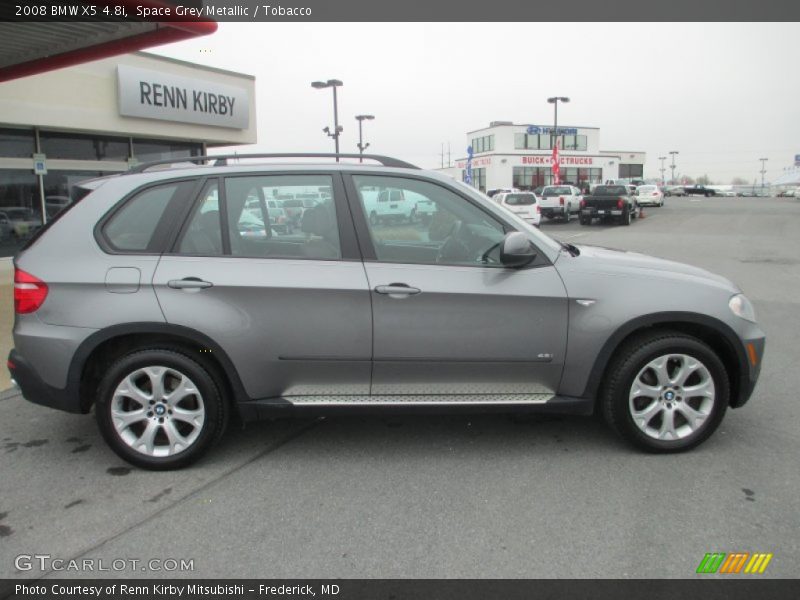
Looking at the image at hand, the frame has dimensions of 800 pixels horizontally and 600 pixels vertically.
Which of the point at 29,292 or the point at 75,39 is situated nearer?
the point at 29,292

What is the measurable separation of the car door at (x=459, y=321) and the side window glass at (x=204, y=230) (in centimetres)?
82

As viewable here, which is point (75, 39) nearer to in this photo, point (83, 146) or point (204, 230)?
point (83, 146)

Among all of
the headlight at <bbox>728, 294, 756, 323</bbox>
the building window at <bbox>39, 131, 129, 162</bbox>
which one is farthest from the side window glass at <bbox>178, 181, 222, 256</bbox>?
the building window at <bbox>39, 131, 129, 162</bbox>

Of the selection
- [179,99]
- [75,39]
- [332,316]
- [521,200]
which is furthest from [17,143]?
[521,200]

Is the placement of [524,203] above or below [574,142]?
below

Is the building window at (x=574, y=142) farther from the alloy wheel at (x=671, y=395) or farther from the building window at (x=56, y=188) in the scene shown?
the alloy wheel at (x=671, y=395)

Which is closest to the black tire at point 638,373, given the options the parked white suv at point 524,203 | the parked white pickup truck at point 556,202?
the parked white suv at point 524,203

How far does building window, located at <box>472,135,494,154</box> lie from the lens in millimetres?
74188

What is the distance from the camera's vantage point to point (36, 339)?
370cm

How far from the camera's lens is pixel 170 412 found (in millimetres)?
3738

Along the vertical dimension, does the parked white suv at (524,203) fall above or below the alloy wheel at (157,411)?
above

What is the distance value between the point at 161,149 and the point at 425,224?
13.7 metres

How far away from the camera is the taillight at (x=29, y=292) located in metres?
3.68

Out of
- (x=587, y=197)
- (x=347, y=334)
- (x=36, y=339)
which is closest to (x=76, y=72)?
(x=36, y=339)
